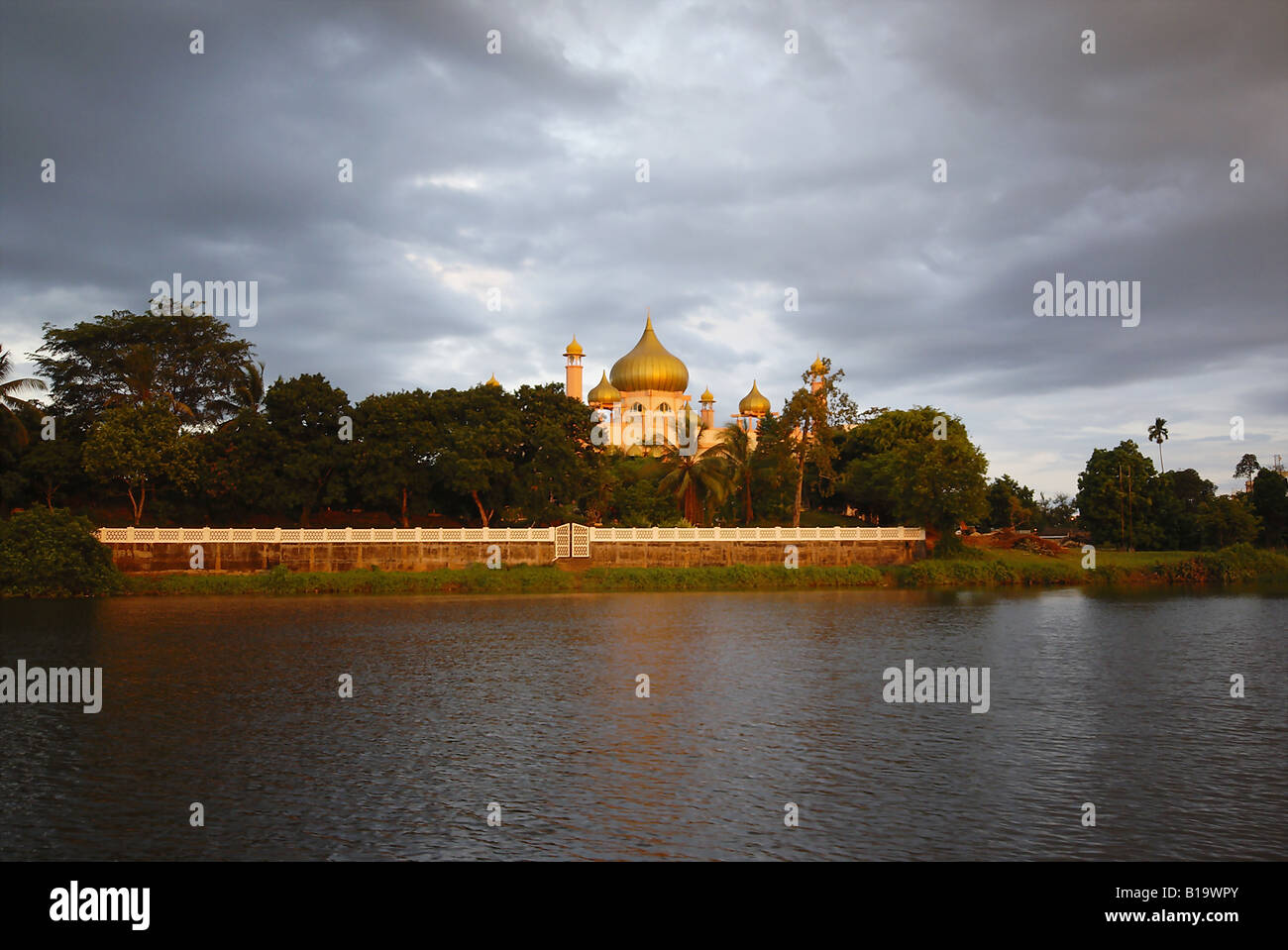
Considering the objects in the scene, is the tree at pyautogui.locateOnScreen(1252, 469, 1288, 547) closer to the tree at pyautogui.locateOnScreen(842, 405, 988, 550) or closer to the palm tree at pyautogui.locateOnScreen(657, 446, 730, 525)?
the tree at pyautogui.locateOnScreen(842, 405, 988, 550)

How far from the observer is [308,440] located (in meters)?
57.8

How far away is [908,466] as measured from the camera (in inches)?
2251

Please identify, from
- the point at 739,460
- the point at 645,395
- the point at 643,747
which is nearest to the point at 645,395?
the point at 645,395

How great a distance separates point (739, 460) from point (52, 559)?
38478 millimetres

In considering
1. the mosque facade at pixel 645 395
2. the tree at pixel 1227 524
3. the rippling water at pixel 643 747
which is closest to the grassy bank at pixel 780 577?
the tree at pixel 1227 524

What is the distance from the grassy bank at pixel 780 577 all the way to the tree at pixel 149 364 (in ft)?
69.9

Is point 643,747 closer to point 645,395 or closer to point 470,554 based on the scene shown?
point 470,554

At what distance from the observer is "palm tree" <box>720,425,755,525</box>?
206ft

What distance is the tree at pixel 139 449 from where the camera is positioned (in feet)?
180

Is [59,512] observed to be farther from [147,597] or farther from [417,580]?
[417,580]

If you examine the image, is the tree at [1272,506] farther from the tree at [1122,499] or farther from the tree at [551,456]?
the tree at [551,456]

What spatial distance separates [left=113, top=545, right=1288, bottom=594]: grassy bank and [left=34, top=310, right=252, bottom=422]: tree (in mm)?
21292
